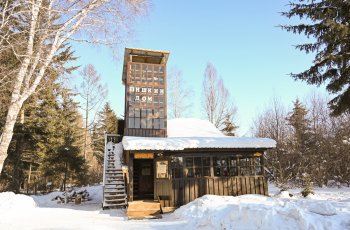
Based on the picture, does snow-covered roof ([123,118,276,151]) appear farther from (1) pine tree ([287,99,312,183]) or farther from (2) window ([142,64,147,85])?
(1) pine tree ([287,99,312,183])

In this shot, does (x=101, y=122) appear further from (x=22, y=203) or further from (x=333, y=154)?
(x=333, y=154)

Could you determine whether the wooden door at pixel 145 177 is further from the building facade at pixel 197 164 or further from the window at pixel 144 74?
the window at pixel 144 74

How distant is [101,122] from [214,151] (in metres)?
22.0

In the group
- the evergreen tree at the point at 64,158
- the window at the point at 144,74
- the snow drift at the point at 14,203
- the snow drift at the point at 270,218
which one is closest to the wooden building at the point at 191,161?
the window at the point at 144,74

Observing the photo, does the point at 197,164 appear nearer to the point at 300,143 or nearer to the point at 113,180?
the point at 113,180

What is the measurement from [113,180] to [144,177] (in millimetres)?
2840

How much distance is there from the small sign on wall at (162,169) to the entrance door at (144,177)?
157 inches

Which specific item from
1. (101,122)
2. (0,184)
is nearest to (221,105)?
(101,122)

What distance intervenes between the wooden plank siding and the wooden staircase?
2.02m

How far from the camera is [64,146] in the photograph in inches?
861

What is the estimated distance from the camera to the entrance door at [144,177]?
56.1 feet

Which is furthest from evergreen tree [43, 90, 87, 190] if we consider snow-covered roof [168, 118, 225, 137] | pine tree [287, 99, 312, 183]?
pine tree [287, 99, 312, 183]

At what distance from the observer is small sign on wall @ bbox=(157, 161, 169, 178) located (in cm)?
1341

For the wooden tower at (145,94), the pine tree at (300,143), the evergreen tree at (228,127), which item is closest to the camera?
the wooden tower at (145,94)
